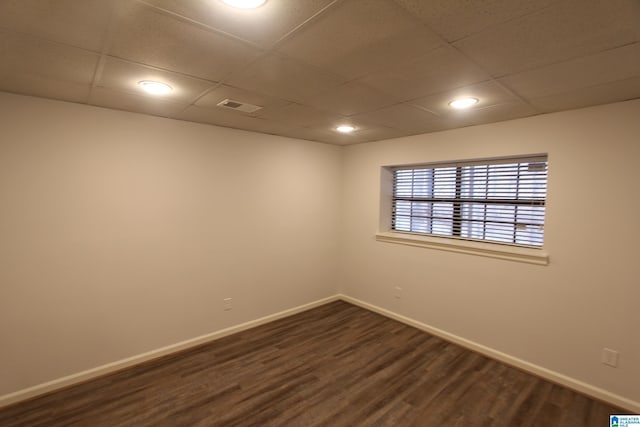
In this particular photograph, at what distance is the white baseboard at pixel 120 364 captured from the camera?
7.70 feet

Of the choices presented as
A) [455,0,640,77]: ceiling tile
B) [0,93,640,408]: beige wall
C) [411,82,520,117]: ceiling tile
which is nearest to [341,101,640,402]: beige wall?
[0,93,640,408]: beige wall

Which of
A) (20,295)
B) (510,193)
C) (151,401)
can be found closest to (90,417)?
(151,401)

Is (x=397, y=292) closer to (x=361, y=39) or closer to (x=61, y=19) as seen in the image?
(x=361, y=39)

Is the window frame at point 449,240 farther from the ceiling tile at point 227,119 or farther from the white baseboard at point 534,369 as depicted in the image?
the ceiling tile at point 227,119

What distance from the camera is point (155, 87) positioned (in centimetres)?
215

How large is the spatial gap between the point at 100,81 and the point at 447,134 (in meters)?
3.21

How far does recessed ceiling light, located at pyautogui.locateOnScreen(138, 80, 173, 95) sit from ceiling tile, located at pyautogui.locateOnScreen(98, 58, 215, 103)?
0.10 ft

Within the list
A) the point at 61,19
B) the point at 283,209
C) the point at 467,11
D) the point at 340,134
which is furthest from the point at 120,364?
the point at 467,11

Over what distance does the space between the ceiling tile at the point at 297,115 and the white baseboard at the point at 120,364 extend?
2.40 metres

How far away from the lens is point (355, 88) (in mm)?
2092

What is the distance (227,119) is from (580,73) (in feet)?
9.06

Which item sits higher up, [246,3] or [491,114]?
[491,114]

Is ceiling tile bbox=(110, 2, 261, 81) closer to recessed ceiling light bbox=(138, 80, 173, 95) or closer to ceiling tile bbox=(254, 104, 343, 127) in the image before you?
recessed ceiling light bbox=(138, 80, 173, 95)

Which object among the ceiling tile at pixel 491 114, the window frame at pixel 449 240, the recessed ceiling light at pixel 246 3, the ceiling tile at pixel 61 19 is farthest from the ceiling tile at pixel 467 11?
the window frame at pixel 449 240
